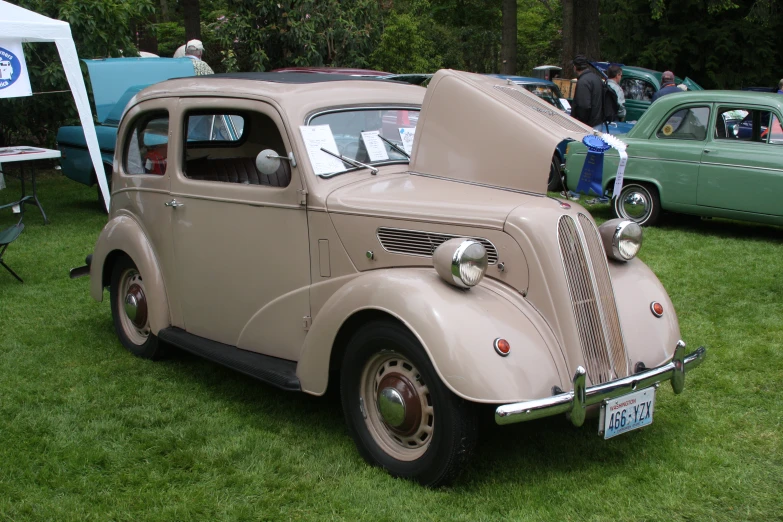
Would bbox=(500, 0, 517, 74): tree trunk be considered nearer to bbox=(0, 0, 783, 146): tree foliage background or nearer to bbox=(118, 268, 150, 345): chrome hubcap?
bbox=(0, 0, 783, 146): tree foliage background

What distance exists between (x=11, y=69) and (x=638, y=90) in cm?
1153

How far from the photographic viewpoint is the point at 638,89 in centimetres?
1550

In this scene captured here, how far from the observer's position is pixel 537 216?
361 cm

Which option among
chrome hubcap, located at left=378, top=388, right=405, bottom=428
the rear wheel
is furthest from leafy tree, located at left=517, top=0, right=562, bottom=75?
chrome hubcap, located at left=378, top=388, right=405, bottom=428

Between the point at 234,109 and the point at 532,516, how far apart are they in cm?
282

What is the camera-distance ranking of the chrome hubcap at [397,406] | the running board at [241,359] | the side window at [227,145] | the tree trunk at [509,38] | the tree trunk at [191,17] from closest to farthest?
the chrome hubcap at [397,406]
the running board at [241,359]
the side window at [227,145]
the tree trunk at [191,17]
the tree trunk at [509,38]

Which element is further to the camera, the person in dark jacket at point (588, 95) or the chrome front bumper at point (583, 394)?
the person in dark jacket at point (588, 95)

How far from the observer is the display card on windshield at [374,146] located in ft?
14.9

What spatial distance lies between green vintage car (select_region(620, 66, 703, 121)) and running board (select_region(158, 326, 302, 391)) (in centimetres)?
1249

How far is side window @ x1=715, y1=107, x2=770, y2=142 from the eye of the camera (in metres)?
8.66

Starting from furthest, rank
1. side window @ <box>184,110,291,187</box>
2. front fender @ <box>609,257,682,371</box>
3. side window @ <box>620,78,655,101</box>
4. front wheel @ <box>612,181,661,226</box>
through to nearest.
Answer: side window @ <box>620,78,655,101</box>, front wheel @ <box>612,181,661,226</box>, side window @ <box>184,110,291,187</box>, front fender @ <box>609,257,682,371</box>

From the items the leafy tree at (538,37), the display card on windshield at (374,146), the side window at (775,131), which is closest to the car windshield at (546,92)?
the side window at (775,131)

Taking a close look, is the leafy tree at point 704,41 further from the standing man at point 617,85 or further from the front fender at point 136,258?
the front fender at point 136,258

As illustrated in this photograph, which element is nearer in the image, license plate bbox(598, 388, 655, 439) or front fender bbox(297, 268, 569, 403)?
front fender bbox(297, 268, 569, 403)
